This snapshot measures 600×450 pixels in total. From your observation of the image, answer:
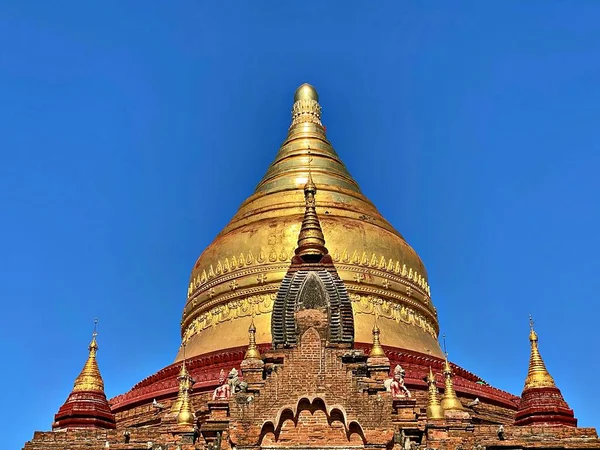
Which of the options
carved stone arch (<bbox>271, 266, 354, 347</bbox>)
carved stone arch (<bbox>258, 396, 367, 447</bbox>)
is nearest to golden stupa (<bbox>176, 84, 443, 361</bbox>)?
carved stone arch (<bbox>271, 266, 354, 347</bbox>)

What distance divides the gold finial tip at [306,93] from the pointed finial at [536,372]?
21.6m

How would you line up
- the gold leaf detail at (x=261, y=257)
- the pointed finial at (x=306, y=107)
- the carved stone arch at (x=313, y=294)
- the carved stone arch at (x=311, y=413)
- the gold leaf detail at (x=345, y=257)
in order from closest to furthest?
the carved stone arch at (x=311, y=413) < the carved stone arch at (x=313, y=294) < the gold leaf detail at (x=345, y=257) < the gold leaf detail at (x=261, y=257) < the pointed finial at (x=306, y=107)

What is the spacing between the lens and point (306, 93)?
1943 inches

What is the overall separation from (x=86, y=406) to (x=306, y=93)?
2468 centimetres

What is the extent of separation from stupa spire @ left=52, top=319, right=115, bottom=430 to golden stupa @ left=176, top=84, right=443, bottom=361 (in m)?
6.05

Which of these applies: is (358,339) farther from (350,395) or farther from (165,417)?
(350,395)

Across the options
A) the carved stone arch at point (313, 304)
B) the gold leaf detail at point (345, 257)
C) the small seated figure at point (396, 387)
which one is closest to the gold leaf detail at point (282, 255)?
the gold leaf detail at point (345, 257)

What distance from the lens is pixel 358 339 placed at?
34.1 meters

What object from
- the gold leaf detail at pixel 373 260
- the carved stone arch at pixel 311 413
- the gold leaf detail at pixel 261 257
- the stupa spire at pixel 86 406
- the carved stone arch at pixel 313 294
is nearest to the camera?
the carved stone arch at pixel 311 413

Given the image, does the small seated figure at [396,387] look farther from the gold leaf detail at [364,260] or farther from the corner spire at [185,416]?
the gold leaf detail at [364,260]

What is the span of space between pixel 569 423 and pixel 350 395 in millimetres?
12512

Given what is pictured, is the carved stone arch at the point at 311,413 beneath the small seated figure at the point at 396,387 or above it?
beneath

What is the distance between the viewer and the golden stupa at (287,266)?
118ft

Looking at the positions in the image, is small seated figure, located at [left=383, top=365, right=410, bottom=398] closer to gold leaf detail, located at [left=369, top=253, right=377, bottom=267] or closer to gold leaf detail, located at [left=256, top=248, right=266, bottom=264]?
gold leaf detail, located at [left=369, top=253, right=377, bottom=267]
